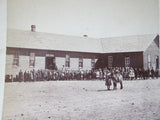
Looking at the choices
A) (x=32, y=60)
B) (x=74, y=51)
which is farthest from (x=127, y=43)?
(x=32, y=60)

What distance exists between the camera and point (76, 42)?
2.49 m

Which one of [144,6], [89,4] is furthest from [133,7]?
[89,4]

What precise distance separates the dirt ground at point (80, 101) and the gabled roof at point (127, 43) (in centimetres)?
45

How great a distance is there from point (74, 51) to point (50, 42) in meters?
0.36

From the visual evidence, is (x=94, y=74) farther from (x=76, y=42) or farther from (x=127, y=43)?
(x=127, y=43)

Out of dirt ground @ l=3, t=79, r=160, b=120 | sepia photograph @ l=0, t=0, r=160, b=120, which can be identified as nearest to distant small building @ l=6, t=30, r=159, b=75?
sepia photograph @ l=0, t=0, r=160, b=120

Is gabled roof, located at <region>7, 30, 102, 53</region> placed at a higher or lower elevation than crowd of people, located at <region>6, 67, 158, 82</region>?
higher

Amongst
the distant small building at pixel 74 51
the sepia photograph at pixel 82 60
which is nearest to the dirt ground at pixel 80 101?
the sepia photograph at pixel 82 60

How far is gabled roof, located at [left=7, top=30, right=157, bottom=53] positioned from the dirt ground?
46 centimetres

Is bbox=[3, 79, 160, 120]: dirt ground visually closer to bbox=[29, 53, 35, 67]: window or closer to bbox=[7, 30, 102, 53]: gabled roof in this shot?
bbox=[29, 53, 35, 67]: window

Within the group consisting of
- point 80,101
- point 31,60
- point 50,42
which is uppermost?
point 50,42

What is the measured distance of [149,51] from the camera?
237cm

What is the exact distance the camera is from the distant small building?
2.28 m

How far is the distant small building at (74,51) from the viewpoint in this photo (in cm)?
228
